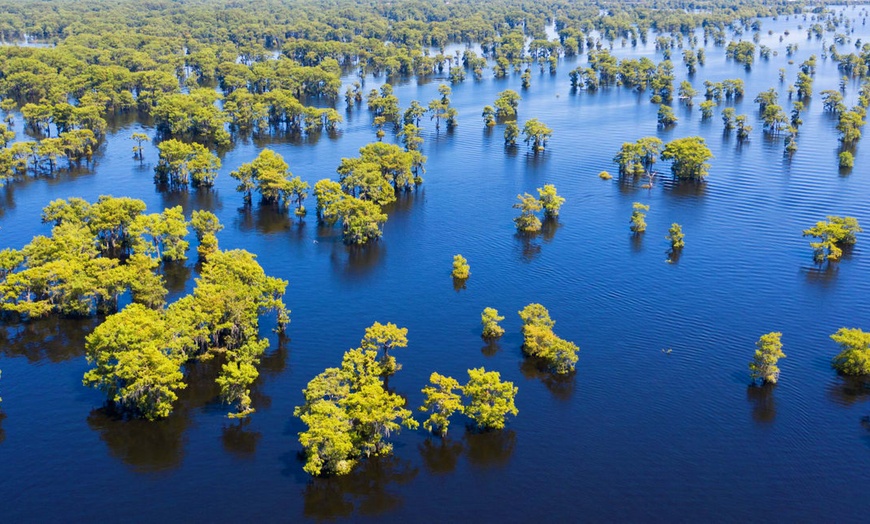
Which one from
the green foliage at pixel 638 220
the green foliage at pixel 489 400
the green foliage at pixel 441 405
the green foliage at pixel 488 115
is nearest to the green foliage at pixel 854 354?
the green foliage at pixel 489 400

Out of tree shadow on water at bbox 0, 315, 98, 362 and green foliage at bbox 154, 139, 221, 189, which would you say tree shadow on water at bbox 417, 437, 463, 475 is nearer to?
tree shadow on water at bbox 0, 315, 98, 362

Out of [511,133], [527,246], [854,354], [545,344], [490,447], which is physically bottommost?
[490,447]

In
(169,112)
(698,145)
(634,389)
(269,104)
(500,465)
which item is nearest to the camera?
(500,465)

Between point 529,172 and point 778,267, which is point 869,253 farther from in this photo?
point 529,172

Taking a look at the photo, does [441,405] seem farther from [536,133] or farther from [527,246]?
[536,133]

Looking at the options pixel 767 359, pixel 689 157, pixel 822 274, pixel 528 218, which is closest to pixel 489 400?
pixel 767 359

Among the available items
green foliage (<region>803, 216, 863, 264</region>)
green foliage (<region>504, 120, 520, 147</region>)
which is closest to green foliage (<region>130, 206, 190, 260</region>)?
green foliage (<region>504, 120, 520, 147</region>)

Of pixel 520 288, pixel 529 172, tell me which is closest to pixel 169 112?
pixel 529 172
